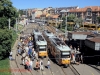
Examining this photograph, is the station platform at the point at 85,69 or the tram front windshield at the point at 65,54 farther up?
the tram front windshield at the point at 65,54

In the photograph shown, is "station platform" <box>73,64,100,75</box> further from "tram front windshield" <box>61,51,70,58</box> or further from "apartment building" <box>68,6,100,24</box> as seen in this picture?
"apartment building" <box>68,6,100,24</box>

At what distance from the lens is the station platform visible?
26438mm

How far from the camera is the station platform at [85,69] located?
26.4 meters

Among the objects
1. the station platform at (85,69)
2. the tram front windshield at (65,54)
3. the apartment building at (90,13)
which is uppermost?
the apartment building at (90,13)

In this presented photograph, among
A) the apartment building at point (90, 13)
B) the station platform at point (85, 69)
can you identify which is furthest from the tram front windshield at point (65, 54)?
the apartment building at point (90, 13)

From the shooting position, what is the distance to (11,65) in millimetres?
28391

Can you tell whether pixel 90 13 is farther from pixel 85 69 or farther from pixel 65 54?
pixel 85 69

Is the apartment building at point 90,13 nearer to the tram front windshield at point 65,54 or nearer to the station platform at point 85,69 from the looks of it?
the station platform at point 85,69

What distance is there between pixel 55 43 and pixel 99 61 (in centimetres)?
620

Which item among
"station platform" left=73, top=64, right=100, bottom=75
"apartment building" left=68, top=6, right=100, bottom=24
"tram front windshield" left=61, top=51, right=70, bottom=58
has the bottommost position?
"station platform" left=73, top=64, right=100, bottom=75

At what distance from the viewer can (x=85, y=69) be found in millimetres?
28125

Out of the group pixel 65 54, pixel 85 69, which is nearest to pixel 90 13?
pixel 65 54

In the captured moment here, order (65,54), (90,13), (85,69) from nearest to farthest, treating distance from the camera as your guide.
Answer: (85,69) < (65,54) < (90,13)

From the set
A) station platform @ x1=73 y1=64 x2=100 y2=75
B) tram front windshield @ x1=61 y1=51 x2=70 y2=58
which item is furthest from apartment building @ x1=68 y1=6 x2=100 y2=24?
tram front windshield @ x1=61 y1=51 x2=70 y2=58
